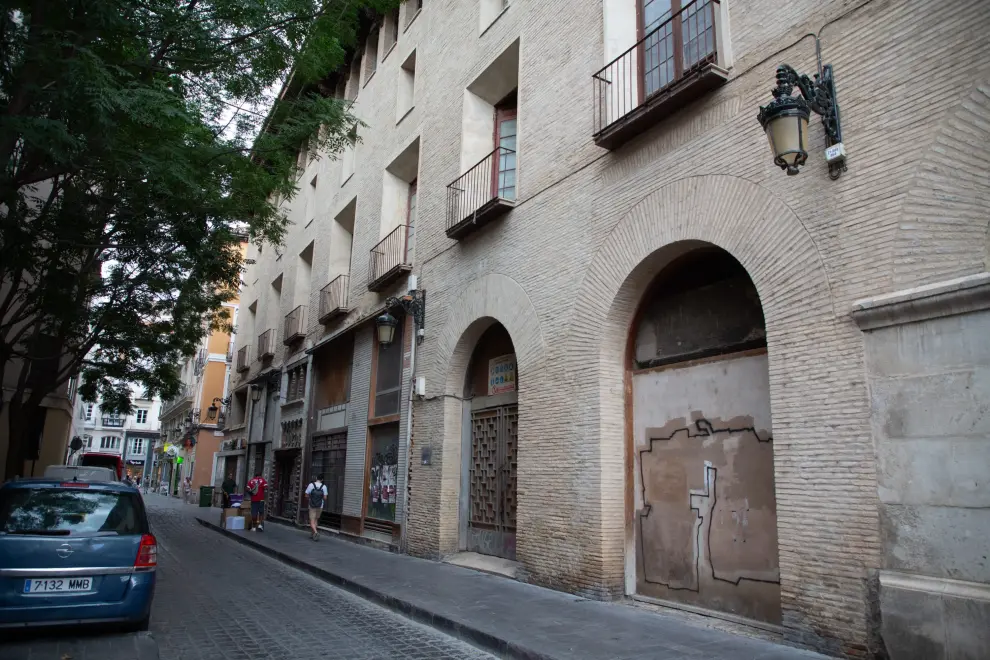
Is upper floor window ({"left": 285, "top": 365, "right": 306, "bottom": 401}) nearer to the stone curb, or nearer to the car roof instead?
the stone curb

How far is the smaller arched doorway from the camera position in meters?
11.4

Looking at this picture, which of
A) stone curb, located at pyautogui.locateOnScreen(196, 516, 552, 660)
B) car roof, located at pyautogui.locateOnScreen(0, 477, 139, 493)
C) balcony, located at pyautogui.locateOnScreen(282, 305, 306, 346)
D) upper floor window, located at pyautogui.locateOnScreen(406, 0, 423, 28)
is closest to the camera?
stone curb, located at pyautogui.locateOnScreen(196, 516, 552, 660)

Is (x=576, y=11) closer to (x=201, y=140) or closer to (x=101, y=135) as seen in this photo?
(x=201, y=140)

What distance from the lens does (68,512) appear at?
6457 mm

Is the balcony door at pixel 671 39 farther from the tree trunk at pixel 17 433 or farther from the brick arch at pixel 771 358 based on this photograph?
the tree trunk at pixel 17 433

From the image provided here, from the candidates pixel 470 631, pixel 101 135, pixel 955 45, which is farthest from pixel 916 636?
pixel 101 135

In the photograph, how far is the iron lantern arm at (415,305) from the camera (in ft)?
46.0

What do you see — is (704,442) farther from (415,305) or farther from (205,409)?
(205,409)

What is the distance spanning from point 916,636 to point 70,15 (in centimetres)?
937

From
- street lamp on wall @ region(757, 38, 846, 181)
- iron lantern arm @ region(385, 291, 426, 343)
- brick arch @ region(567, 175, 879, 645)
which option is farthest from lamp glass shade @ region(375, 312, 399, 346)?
street lamp on wall @ region(757, 38, 846, 181)

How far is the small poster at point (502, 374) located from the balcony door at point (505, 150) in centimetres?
281

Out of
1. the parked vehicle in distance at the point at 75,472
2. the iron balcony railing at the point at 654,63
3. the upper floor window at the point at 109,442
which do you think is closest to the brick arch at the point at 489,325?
the iron balcony railing at the point at 654,63

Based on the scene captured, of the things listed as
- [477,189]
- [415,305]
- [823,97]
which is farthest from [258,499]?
[823,97]

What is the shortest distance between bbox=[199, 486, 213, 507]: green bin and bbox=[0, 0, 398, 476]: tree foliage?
18.2 m
